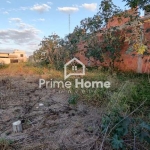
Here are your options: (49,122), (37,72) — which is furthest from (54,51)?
(49,122)

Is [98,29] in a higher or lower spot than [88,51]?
higher

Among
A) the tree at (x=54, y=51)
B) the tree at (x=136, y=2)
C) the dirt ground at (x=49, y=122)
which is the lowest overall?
the dirt ground at (x=49, y=122)

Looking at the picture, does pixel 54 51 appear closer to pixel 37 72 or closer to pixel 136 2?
pixel 37 72

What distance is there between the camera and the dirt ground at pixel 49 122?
6.46ft

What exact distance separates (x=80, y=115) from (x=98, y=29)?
4.85 meters

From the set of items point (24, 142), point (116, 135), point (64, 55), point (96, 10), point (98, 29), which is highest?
point (96, 10)

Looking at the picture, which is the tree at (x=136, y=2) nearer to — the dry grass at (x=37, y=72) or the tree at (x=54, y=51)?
the dry grass at (x=37, y=72)

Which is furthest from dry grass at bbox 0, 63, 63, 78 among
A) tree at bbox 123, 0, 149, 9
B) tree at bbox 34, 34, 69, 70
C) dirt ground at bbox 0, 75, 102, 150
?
tree at bbox 123, 0, 149, 9

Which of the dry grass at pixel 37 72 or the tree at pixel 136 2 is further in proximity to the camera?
the dry grass at pixel 37 72

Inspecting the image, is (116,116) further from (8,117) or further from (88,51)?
(88,51)

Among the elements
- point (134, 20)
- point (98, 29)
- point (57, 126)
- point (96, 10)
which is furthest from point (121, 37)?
point (57, 126)

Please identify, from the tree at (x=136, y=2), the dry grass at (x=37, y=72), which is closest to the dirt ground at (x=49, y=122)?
the dry grass at (x=37, y=72)

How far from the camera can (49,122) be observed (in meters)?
2.58

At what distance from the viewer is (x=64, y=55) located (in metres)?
8.05
